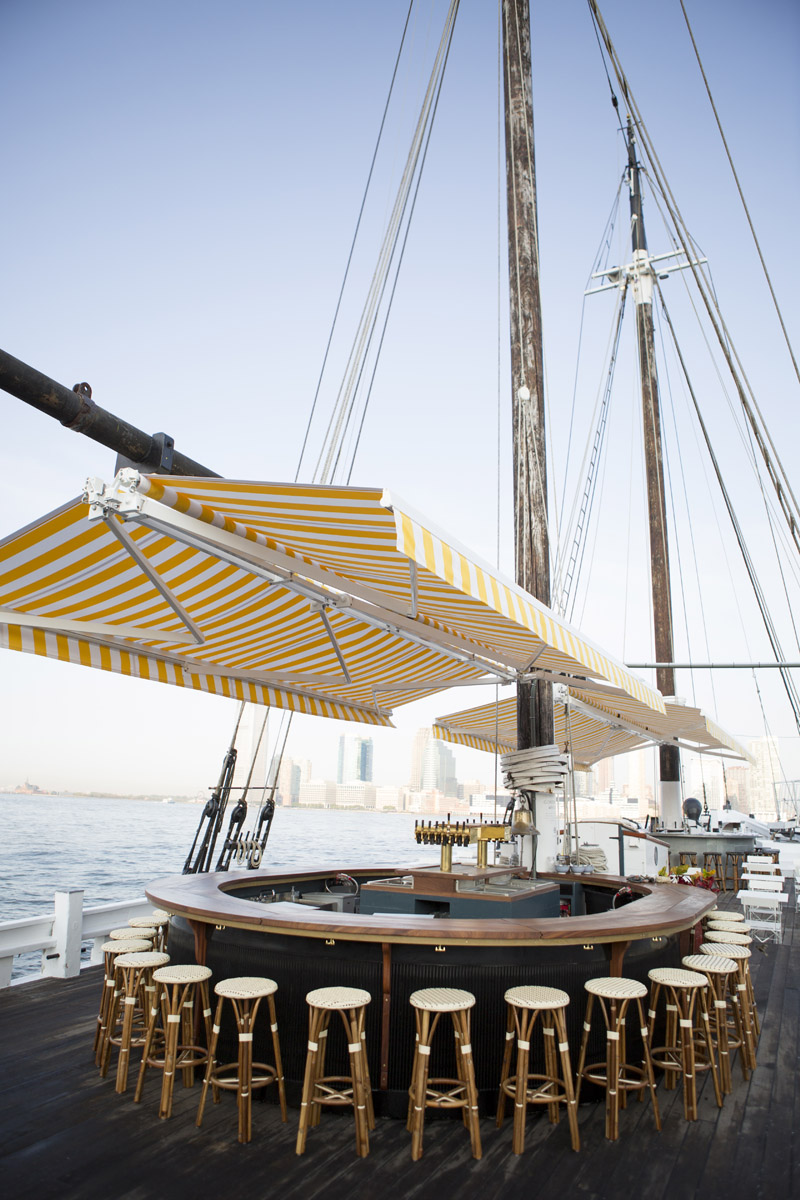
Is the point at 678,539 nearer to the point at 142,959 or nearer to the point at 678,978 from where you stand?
the point at 678,978

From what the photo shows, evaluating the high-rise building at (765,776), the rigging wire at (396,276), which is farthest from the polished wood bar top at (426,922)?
the high-rise building at (765,776)

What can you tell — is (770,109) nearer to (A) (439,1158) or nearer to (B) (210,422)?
(A) (439,1158)

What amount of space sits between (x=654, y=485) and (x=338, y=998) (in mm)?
13402

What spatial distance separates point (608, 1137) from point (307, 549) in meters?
3.08

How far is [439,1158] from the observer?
297 cm

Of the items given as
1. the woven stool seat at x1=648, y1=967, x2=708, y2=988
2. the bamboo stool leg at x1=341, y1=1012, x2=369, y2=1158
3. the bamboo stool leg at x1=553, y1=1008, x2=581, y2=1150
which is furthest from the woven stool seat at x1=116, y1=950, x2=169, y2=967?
the woven stool seat at x1=648, y1=967, x2=708, y2=988

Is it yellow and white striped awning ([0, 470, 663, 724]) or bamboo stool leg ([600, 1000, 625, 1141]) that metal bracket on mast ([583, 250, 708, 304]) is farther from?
bamboo stool leg ([600, 1000, 625, 1141])

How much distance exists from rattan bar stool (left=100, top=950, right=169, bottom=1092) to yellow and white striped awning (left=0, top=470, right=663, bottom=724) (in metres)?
1.90

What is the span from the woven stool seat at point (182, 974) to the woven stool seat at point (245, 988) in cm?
22

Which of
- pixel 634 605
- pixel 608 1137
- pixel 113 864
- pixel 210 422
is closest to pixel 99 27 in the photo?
pixel 210 422

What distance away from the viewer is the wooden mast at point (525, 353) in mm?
6086

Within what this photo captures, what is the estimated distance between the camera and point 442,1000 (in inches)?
123

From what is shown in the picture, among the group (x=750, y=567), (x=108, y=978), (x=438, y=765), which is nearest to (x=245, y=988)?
(x=108, y=978)

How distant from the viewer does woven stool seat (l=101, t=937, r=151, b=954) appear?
13.3 ft
